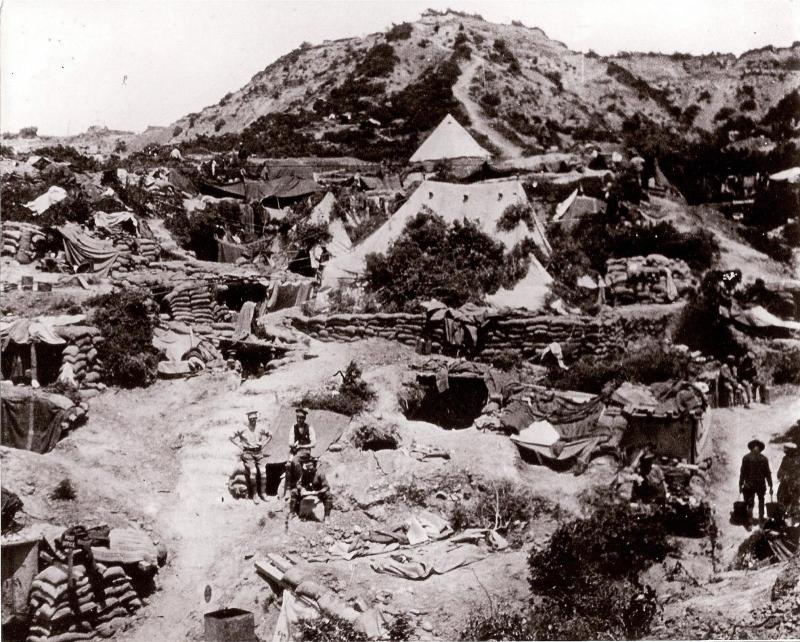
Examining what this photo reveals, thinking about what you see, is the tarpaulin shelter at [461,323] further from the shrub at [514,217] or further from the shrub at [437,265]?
the shrub at [514,217]

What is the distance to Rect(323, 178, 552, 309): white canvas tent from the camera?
58.0ft

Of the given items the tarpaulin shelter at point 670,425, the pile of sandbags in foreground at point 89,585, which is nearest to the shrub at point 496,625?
the tarpaulin shelter at point 670,425

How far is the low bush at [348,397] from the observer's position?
11352mm

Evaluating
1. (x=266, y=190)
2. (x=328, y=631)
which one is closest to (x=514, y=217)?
(x=328, y=631)

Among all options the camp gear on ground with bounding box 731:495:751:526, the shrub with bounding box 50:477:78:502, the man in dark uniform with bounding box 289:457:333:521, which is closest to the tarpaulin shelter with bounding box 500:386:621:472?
the camp gear on ground with bounding box 731:495:751:526

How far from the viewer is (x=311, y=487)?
31.0 ft

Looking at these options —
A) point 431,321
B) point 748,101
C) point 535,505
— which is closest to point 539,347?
point 431,321

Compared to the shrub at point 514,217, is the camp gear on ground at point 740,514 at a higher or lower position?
lower

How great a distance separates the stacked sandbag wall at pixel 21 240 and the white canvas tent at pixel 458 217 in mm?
7055

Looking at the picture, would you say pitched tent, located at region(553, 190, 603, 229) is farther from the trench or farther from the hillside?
the hillside

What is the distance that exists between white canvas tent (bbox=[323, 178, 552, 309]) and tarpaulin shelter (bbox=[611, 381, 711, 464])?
644 centimetres

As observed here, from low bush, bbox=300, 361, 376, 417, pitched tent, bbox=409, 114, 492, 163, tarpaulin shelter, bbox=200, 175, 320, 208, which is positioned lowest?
low bush, bbox=300, 361, 376, 417

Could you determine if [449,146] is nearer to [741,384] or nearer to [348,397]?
[741,384]

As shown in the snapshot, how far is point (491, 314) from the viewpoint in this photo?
14.4m
